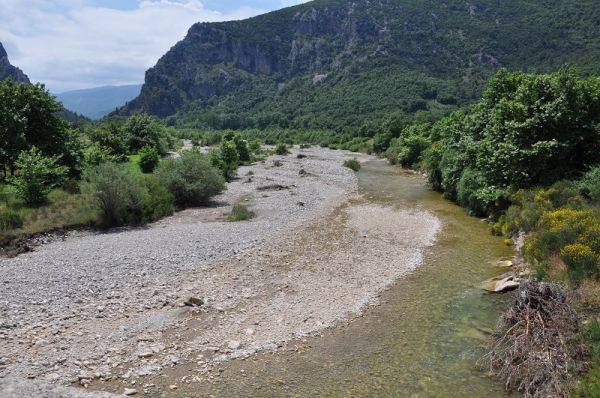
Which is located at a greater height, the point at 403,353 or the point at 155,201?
the point at 155,201

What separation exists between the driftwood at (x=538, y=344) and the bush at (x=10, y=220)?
26.5 metres

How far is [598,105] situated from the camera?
88.0 feet

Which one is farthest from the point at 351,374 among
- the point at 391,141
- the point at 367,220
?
the point at 391,141

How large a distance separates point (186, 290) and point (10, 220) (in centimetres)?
1537

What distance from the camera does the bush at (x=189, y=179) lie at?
37.5 metres

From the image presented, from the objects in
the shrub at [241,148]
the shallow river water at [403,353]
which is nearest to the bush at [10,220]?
the shallow river water at [403,353]

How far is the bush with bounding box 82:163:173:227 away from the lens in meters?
28.5

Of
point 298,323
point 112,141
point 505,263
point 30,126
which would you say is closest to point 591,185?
point 505,263

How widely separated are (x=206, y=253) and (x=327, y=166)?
166 ft

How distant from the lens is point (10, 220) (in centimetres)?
2619

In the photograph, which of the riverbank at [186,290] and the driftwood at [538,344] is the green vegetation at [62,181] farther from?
the driftwood at [538,344]

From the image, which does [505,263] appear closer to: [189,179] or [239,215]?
[239,215]

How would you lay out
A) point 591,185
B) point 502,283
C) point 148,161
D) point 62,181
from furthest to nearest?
1. point 148,161
2. point 62,181
3. point 591,185
4. point 502,283

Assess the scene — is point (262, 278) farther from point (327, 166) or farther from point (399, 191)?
point (327, 166)
